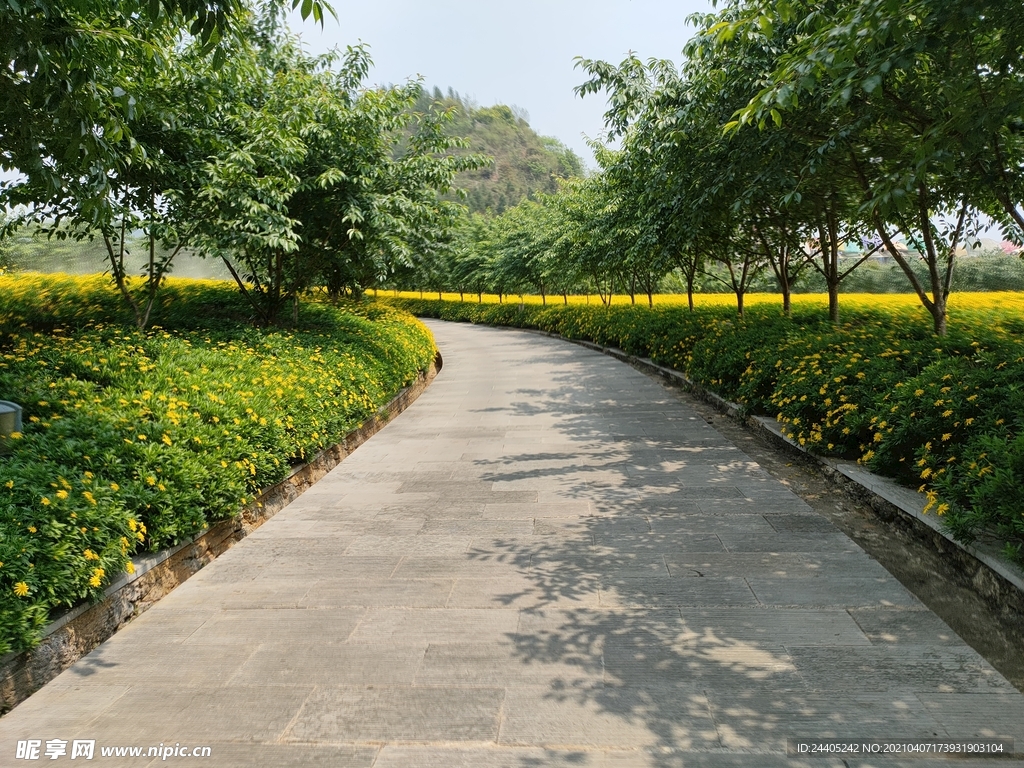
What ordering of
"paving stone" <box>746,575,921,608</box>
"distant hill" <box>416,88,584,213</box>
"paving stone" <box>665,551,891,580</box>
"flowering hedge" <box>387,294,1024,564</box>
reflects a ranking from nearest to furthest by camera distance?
"paving stone" <box>746,575,921,608</box> → "flowering hedge" <box>387,294,1024,564</box> → "paving stone" <box>665,551,891,580</box> → "distant hill" <box>416,88,584,213</box>

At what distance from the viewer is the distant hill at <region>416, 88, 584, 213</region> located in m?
108

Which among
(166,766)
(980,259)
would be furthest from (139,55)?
(980,259)

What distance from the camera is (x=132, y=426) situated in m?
4.77

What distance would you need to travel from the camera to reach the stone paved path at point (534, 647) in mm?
2611

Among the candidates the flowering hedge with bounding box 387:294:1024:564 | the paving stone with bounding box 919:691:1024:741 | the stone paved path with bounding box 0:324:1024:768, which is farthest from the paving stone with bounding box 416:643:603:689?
the flowering hedge with bounding box 387:294:1024:564

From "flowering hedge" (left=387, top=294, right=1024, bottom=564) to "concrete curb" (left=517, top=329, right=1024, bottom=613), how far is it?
0.09m

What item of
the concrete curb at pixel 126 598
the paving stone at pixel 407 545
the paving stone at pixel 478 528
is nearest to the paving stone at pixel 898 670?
the paving stone at pixel 478 528

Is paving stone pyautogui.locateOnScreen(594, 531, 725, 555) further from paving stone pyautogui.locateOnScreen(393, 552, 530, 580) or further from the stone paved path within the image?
paving stone pyautogui.locateOnScreen(393, 552, 530, 580)

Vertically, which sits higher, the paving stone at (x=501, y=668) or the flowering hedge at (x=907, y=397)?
the flowering hedge at (x=907, y=397)

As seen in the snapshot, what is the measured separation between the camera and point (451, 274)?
39750 millimetres

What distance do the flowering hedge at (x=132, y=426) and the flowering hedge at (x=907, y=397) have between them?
4660 mm

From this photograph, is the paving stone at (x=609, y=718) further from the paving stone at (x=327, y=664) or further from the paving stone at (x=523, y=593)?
the paving stone at (x=523, y=593)

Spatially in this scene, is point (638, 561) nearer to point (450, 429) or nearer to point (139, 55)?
point (450, 429)

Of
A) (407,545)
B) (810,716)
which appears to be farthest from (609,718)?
(407,545)
